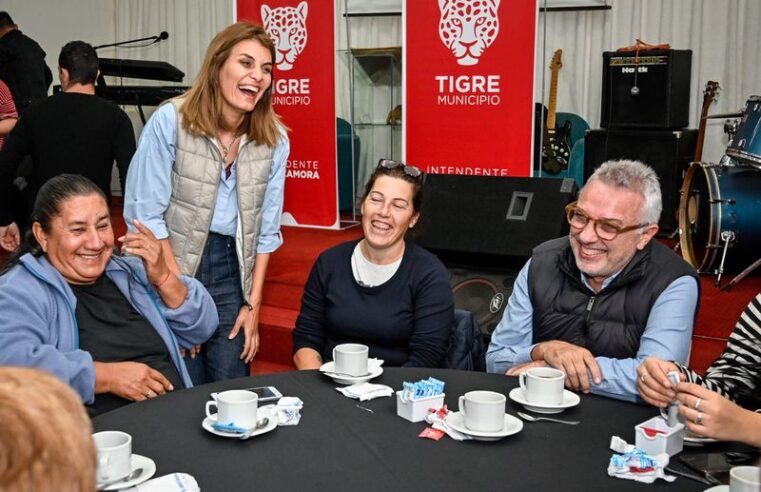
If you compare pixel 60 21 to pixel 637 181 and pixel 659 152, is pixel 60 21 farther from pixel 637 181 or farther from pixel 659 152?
pixel 637 181

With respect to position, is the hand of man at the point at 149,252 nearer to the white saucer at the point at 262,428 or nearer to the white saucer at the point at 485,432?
the white saucer at the point at 262,428

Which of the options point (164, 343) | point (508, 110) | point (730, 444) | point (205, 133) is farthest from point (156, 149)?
point (508, 110)

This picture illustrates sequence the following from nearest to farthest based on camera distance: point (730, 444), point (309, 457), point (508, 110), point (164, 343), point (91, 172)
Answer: point (309, 457)
point (730, 444)
point (164, 343)
point (91, 172)
point (508, 110)

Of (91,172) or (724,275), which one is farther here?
(724,275)

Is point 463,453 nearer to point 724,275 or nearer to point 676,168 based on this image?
point 724,275

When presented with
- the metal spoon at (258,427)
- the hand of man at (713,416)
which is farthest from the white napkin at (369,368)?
the hand of man at (713,416)

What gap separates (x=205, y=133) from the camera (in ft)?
8.85

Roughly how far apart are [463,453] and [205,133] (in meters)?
1.58

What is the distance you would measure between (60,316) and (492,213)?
2.05 meters

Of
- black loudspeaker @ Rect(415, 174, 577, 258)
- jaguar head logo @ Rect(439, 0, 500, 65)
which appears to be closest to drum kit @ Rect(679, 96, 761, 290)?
black loudspeaker @ Rect(415, 174, 577, 258)

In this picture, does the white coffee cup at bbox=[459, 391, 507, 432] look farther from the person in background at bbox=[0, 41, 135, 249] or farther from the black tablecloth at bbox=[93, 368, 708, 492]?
the person in background at bbox=[0, 41, 135, 249]

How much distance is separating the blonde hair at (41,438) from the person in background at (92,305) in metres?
1.46

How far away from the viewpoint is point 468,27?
15.7 feet

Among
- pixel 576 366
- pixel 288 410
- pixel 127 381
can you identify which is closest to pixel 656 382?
pixel 576 366
